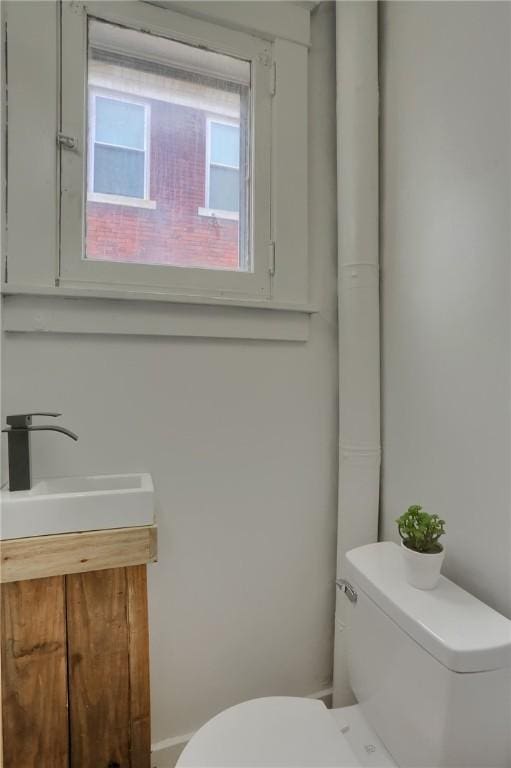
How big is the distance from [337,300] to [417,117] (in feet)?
1.68

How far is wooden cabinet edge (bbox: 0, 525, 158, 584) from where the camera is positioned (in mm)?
779

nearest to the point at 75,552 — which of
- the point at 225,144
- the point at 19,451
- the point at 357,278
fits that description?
the point at 19,451

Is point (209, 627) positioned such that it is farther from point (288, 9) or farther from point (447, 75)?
point (288, 9)

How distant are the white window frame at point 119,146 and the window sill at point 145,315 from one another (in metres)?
0.27

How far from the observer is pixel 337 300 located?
1294 millimetres

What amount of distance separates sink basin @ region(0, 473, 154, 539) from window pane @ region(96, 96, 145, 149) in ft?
2.98

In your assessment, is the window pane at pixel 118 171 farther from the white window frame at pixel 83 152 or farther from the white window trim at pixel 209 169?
the white window trim at pixel 209 169

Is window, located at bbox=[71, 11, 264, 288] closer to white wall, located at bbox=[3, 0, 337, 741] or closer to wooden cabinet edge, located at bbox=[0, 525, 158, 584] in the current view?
white wall, located at bbox=[3, 0, 337, 741]

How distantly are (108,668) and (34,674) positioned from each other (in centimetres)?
14

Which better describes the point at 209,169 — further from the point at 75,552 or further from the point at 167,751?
the point at 167,751

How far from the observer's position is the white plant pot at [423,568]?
2.80ft

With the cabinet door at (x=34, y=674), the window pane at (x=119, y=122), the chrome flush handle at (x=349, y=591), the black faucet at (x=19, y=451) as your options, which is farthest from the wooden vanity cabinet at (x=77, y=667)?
the window pane at (x=119, y=122)

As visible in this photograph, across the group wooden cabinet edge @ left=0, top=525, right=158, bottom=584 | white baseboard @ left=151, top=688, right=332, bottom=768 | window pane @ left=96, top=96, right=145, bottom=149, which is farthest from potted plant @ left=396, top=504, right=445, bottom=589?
window pane @ left=96, top=96, right=145, bottom=149

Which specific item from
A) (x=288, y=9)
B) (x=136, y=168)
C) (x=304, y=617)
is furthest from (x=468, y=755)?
(x=288, y=9)
